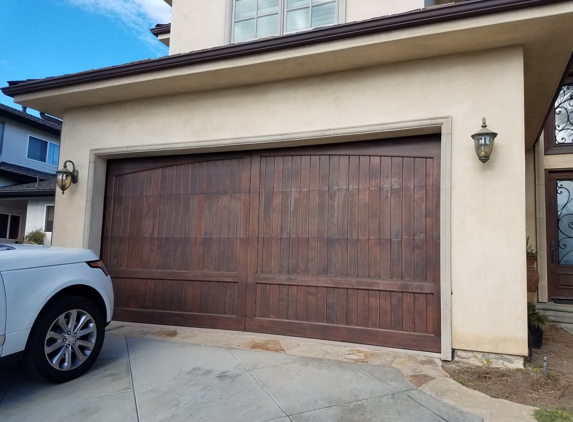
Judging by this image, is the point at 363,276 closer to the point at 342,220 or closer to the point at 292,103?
the point at 342,220

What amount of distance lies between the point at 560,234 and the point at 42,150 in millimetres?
18912

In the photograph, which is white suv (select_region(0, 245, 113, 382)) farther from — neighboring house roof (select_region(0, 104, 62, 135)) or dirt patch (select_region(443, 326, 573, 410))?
neighboring house roof (select_region(0, 104, 62, 135))

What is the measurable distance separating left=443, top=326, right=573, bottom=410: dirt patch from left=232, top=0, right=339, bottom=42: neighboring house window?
16.3 ft

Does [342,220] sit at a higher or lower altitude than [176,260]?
higher

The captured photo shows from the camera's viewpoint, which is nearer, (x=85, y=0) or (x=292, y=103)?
(x=292, y=103)

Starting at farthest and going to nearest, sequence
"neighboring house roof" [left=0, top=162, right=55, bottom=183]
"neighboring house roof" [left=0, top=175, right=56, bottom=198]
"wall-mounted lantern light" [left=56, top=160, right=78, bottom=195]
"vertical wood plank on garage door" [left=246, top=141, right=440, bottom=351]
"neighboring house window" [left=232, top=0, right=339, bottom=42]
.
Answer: "neighboring house roof" [left=0, top=162, right=55, bottom=183] < "neighboring house roof" [left=0, top=175, right=56, bottom=198] < "wall-mounted lantern light" [left=56, top=160, right=78, bottom=195] < "neighboring house window" [left=232, top=0, right=339, bottom=42] < "vertical wood plank on garage door" [left=246, top=141, right=440, bottom=351]

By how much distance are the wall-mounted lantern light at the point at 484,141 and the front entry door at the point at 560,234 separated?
431 centimetres

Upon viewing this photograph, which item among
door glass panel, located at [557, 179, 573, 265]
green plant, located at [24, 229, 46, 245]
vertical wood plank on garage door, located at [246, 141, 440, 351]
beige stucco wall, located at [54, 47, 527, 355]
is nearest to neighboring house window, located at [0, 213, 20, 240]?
green plant, located at [24, 229, 46, 245]

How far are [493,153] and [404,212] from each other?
1.14 meters

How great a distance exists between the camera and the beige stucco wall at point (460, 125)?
4012 millimetres

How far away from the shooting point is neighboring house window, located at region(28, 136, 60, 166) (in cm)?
1645

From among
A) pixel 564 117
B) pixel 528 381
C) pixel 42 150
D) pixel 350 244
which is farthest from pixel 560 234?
pixel 42 150

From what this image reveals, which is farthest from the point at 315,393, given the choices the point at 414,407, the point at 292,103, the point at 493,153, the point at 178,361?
the point at 292,103

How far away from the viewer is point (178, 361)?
4.12 m
